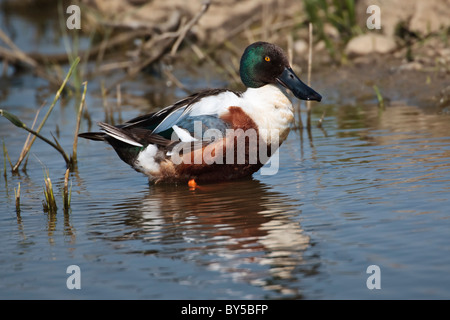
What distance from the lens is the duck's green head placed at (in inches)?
239

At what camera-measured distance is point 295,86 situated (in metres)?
6.05

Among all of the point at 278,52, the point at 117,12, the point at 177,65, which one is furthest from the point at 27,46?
the point at 278,52

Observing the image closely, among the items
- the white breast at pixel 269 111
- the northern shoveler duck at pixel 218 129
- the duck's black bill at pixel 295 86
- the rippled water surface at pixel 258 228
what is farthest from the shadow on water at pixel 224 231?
the duck's black bill at pixel 295 86

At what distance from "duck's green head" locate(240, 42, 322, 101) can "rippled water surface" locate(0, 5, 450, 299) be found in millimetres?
665

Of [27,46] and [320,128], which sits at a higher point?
[27,46]

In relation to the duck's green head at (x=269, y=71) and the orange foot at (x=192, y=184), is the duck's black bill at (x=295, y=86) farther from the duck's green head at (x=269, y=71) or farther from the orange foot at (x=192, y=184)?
the orange foot at (x=192, y=184)

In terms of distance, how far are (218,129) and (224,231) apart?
125 centimetres

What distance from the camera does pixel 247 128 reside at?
5684 mm

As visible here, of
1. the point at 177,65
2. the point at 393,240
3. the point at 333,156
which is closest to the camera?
the point at 393,240

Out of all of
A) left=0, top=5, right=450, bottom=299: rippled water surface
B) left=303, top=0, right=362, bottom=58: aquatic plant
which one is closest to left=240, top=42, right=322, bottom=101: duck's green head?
left=0, top=5, right=450, bottom=299: rippled water surface

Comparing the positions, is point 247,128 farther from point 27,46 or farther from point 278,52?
point 27,46

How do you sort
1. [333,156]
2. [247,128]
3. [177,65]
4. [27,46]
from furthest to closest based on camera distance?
[27,46], [177,65], [333,156], [247,128]

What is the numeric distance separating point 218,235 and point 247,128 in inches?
53.1

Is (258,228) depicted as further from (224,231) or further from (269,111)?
(269,111)
